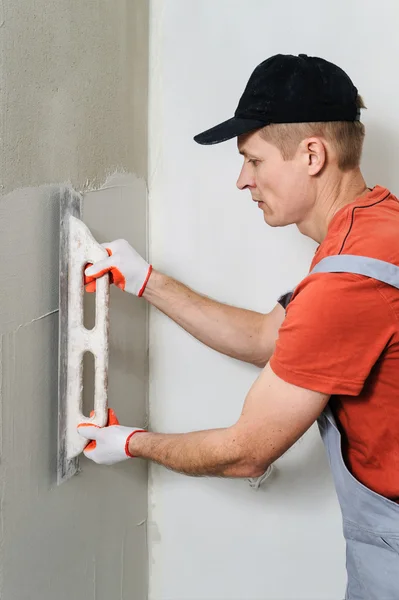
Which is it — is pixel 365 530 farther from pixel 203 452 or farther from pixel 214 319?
pixel 214 319

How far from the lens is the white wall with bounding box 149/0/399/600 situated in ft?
5.42

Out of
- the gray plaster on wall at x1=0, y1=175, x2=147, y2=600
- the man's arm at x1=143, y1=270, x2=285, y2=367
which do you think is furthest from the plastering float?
the man's arm at x1=143, y1=270, x2=285, y2=367

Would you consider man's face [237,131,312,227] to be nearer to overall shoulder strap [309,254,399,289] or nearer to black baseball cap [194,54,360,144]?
black baseball cap [194,54,360,144]

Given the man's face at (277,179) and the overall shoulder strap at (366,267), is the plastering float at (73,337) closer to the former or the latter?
the man's face at (277,179)

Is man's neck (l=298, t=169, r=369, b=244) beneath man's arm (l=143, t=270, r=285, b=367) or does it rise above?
above

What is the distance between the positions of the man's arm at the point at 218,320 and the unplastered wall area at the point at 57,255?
0.38ft

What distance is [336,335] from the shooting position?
1047 mm

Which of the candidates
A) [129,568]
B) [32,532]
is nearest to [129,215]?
[32,532]

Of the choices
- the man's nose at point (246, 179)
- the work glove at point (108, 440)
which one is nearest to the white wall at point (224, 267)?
the man's nose at point (246, 179)

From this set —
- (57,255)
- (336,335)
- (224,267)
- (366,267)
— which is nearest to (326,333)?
(336,335)

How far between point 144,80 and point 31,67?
60cm

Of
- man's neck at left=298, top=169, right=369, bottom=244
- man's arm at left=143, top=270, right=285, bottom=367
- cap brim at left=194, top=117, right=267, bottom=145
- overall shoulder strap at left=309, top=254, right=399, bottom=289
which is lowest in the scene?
man's arm at left=143, top=270, right=285, bottom=367

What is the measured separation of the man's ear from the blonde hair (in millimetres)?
14

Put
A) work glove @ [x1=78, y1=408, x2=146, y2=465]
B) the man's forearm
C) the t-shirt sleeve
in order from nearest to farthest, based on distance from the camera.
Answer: the t-shirt sleeve, the man's forearm, work glove @ [x1=78, y1=408, x2=146, y2=465]
